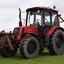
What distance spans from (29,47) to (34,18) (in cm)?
215

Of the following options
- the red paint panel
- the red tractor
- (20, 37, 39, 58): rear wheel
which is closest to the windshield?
the red tractor

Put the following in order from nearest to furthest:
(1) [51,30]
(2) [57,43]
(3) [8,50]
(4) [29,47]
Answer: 1. (4) [29,47]
2. (3) [8,50]
3. (1) [51,30]
4. (2) [57,43]

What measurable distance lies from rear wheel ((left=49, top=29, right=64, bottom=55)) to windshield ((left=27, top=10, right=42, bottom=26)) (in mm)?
1108

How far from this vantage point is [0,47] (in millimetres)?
14273

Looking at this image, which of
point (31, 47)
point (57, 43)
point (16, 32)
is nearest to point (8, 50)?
point (16, 32)

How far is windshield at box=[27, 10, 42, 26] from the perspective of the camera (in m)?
15.2

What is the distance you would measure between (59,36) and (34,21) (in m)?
1.62

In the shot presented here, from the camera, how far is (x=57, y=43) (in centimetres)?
1527

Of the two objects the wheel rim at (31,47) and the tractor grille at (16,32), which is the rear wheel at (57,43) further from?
the tractor grille at (16,32)

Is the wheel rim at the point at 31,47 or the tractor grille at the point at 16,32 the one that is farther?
the tractor grille at the point at 16,32

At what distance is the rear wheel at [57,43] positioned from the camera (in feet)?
48.9

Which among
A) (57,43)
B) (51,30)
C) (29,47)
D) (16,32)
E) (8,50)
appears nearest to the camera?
(29,47)

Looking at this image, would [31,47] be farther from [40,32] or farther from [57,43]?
[57,43]

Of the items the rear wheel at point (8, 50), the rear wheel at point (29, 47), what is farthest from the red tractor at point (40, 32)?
the rear wheel at point (8, 50)
